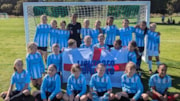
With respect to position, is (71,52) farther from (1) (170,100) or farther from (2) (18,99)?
(1) (170,100)

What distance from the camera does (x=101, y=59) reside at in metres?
6.04

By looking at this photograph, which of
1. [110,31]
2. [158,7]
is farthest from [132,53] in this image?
[158,7]

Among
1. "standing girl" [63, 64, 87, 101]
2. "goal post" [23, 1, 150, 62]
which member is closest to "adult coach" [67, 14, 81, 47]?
"goal post" [23, 1, 150, 62]

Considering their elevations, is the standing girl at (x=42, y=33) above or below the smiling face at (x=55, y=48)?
above

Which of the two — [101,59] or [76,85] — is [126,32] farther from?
[76,85]

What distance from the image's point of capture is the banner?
6031 millimetres

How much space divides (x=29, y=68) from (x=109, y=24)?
9.37 ft

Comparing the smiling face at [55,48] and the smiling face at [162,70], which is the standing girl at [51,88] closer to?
the smiling face at [55,48]

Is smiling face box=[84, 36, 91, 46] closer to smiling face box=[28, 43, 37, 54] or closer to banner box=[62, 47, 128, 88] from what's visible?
banner box=[62, 47, 128, 88]

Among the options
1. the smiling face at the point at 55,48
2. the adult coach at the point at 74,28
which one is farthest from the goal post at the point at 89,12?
the smiling face at the point at 55,48

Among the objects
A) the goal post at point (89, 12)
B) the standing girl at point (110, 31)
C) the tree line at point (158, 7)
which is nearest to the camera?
the standing girl at point (110, 31)

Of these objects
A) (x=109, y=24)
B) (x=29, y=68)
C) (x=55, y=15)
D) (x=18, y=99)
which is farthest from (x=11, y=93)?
(x=55, y=15)

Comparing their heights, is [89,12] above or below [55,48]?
above

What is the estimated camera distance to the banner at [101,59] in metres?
6.03
